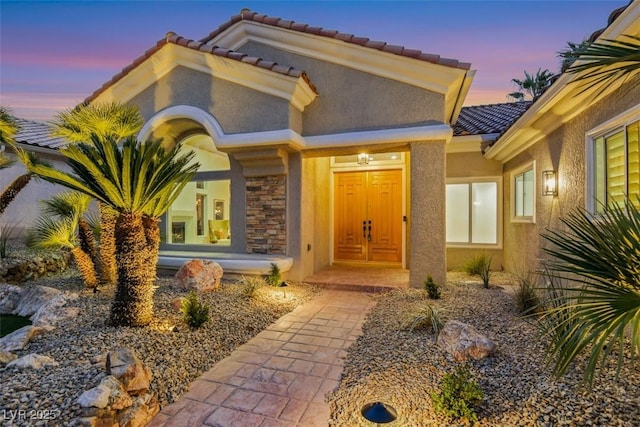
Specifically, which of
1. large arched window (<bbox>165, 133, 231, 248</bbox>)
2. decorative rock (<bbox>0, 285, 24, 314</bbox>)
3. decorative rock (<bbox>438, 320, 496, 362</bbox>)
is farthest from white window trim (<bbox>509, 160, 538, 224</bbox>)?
decorative rock (<bbox>0, 285, 24, 314</bbox>)

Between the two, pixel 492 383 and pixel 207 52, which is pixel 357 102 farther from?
pixel 492 383

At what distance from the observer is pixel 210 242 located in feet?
33.7

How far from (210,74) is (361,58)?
4382 mm

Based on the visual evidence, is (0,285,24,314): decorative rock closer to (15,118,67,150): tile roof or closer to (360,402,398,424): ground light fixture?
(15,118,67,150): tile roof

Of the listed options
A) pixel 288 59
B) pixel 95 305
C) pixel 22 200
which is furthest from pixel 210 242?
pixel 22 200

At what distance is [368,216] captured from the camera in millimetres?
11758

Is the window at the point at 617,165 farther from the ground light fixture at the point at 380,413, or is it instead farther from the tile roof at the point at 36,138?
the tile roof at the point at 36,138

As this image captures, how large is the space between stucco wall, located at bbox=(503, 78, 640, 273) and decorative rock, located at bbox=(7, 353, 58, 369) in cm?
803

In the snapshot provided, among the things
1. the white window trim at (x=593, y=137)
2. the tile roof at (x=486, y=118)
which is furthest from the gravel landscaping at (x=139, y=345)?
the tile roof at (x=486, y=118)

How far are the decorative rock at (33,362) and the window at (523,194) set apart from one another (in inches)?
403

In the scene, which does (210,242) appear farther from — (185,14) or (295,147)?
(185,14)

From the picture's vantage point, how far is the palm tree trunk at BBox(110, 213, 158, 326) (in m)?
5.05

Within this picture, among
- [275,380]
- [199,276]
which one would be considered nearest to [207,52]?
[199,276]

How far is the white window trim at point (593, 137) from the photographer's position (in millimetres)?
4636
